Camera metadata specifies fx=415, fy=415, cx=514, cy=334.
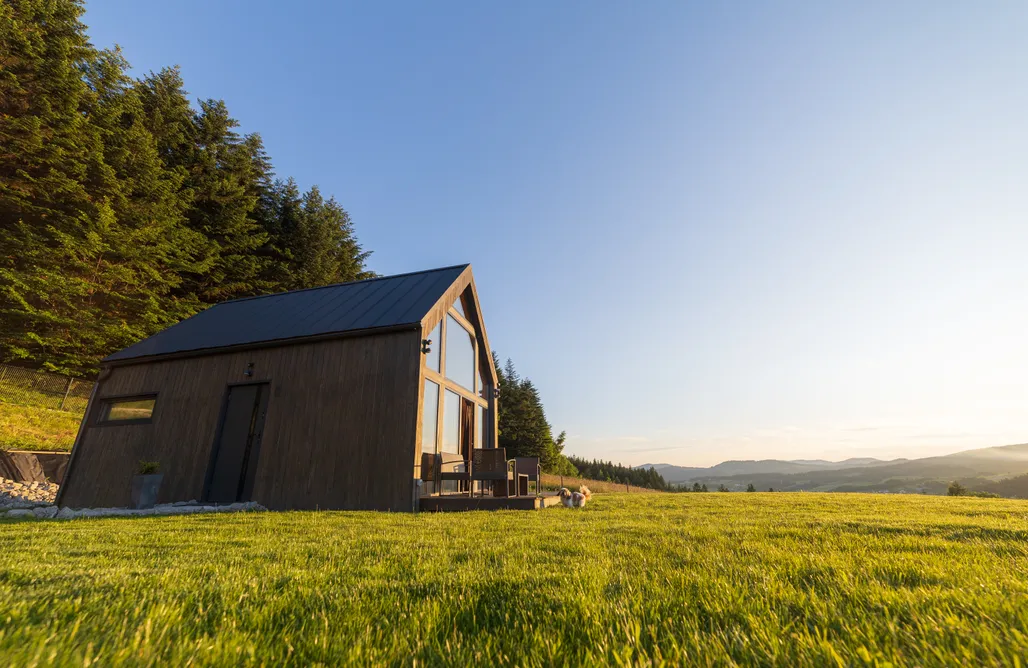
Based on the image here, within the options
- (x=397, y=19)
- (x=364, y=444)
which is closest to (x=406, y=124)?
Answer: (x=397, y=19)

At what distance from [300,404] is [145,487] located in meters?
3.58

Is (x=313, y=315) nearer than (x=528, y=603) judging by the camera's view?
No

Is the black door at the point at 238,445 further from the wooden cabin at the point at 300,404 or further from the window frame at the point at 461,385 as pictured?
the window frame at the point at 461,385

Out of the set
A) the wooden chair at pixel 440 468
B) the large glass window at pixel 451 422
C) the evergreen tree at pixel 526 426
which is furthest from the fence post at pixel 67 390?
the evergreen tree at pixel 526 426

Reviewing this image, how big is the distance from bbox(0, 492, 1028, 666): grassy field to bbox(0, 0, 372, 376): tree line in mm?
21352

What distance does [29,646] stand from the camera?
1404 mm

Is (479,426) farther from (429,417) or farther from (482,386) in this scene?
(429,417)

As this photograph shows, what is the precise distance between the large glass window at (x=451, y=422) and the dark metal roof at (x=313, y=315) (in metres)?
2.69

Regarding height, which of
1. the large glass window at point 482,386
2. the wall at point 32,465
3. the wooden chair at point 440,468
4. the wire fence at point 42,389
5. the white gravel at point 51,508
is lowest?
the white gravel at point 51,508

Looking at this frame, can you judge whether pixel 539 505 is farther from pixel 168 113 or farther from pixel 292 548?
pixel 168 113

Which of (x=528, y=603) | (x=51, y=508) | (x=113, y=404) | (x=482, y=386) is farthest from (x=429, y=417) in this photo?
(x=113, y=404)

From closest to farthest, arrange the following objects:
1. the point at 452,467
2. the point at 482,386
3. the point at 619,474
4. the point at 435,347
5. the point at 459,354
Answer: the point at 452,467 < the point at 435,347 < the point at 459,354 < the point at 482,386 < the point at 619,474

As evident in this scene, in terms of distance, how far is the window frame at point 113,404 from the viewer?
37.8ft

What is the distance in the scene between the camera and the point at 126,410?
11.9m
